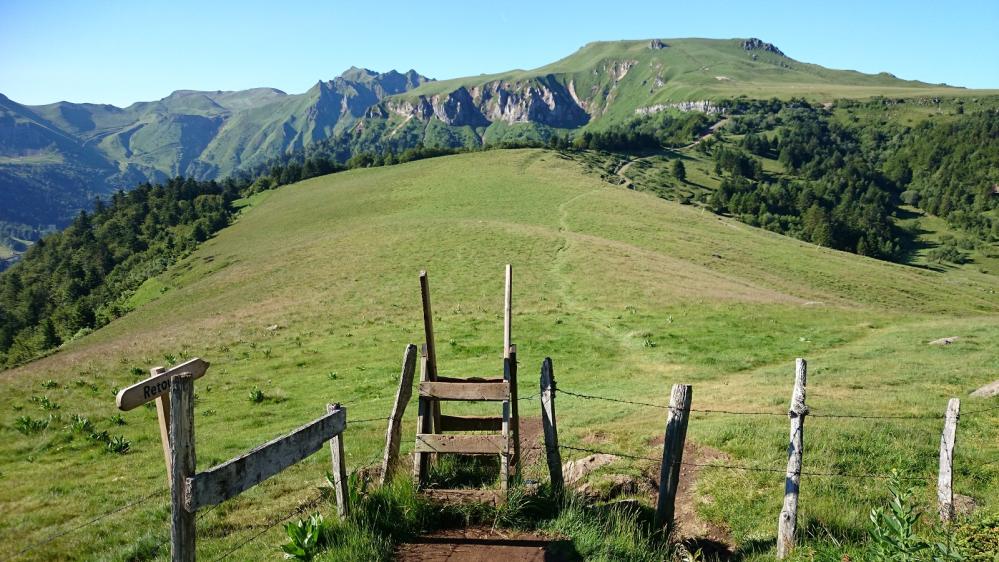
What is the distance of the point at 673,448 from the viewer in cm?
771

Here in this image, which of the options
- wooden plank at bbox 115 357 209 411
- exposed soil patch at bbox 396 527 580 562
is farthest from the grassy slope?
wooden plank at bbox 115 357 209 411

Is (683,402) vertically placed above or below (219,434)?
above

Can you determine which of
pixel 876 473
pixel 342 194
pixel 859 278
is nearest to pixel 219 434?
pixel 876 473

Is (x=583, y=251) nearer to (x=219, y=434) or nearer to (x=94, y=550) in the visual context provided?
(x=219, y=434)

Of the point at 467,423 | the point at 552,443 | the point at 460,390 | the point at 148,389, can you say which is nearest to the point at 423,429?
the point at 460,390

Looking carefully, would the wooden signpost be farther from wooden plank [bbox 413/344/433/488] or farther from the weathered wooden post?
the weathered wooden post

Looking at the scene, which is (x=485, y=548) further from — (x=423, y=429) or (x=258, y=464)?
(x=258, y=464)

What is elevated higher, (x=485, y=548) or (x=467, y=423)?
(x=467, y=423)

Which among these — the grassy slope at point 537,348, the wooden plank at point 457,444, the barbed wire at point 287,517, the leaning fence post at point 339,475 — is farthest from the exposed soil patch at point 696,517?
the barbed wire at point 287,517

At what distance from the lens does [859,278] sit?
50.1 metres

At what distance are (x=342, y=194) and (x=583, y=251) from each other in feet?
170

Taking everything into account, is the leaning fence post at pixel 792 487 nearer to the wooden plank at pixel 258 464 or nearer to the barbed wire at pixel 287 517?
the wooden plank at pixel 258 464

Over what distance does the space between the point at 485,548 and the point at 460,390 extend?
263 cm

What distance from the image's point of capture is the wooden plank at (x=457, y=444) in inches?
347
